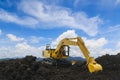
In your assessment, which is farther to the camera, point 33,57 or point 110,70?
point 33,57

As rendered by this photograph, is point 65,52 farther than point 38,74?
Yes

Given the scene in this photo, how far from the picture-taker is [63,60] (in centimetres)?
3381

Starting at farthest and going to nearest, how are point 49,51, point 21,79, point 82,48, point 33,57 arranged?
point 49,51, point 33,57, point 82,48, point 21,79

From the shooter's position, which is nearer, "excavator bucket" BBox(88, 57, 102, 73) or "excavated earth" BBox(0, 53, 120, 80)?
"excavated earth" BBox(0, 53, 120, 80)

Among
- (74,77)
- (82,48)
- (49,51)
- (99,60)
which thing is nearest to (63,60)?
(49,51)

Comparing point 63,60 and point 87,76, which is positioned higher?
point 63,60

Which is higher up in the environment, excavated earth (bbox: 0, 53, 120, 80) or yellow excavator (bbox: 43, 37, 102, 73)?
yellow excavator (bbox: 43, 37, 102, 73)

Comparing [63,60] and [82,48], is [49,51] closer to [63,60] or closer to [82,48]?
[63,60]

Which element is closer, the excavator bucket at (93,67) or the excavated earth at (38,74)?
the excavated earth at (38,74)

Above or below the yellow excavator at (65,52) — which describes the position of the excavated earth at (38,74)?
below

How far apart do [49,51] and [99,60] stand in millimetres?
6406

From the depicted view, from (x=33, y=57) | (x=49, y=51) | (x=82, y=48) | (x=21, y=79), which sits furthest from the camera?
(x=49, y=51)

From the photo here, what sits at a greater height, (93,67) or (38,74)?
(93,67)

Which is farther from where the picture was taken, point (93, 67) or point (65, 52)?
point (65, 52)
